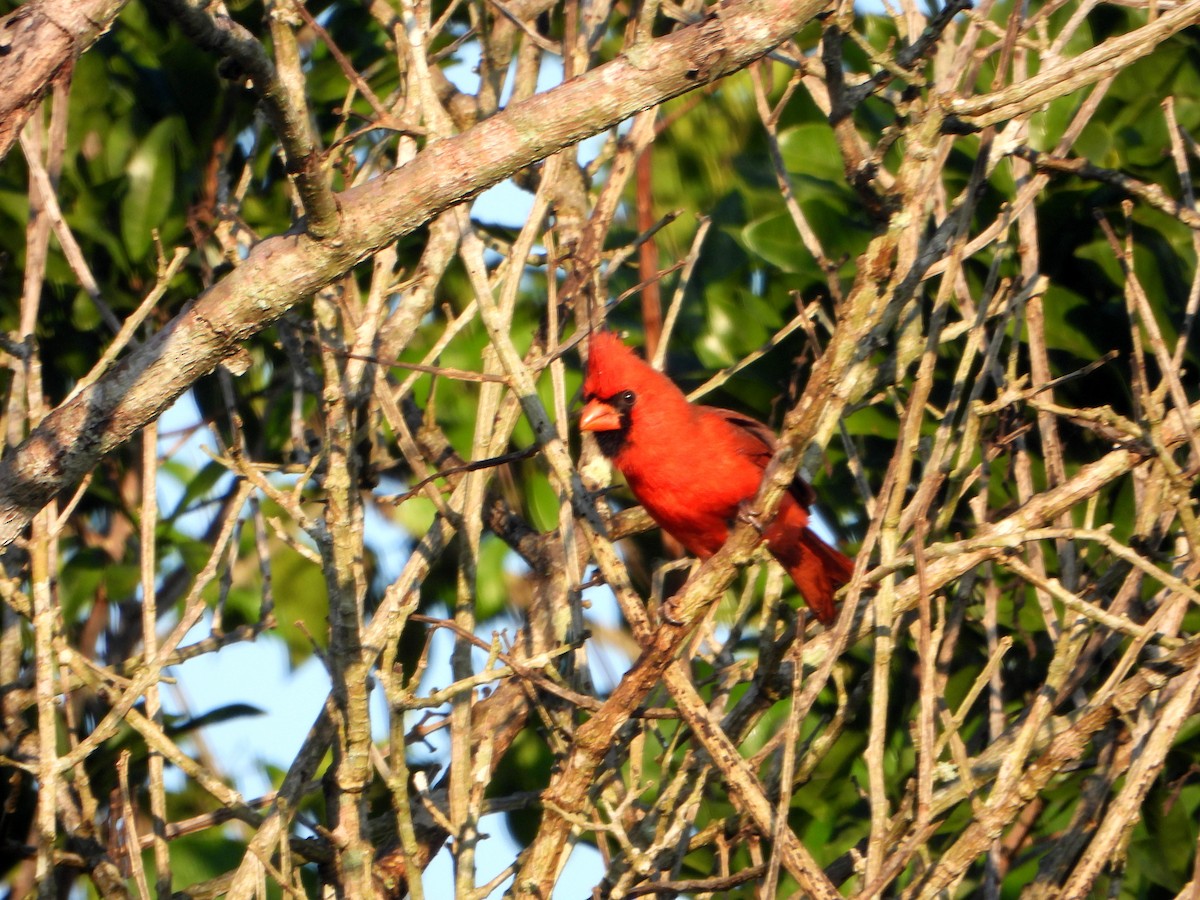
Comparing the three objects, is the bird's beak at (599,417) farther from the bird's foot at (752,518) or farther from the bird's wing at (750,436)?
the bird's foot at (752,518)

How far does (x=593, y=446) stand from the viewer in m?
4.07

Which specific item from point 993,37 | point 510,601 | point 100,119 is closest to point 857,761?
point 510,601

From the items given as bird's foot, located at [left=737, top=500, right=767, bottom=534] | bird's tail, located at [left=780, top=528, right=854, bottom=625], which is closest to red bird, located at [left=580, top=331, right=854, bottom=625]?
bird's tail, located at [left=780, top=528, right=854, bottom=625]

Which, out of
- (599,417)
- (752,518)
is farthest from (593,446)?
(752,518)

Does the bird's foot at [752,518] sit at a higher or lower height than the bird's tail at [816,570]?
lower

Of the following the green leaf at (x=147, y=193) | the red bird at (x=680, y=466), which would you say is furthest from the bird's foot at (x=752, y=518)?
the green leaf at (x=147, y=193)

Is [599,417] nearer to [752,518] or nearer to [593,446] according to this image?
[593,446]

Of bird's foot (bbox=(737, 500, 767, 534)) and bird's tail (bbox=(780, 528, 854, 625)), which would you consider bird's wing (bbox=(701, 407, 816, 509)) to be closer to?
bird's tail (bbox=(780, 528, 854, 625))

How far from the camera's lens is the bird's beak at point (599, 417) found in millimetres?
3779

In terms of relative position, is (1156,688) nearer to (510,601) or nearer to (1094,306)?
(1094,306)

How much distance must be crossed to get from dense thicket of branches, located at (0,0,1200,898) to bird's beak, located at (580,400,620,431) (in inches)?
4.0

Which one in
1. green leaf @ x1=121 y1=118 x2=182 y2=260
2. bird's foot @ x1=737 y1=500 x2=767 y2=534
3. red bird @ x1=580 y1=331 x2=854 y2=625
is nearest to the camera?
bird's foot @ x1=737 y1=500 x2=767 y2=534

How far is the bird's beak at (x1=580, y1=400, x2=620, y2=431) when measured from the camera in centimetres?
378

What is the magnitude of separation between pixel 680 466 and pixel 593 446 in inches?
14.8
